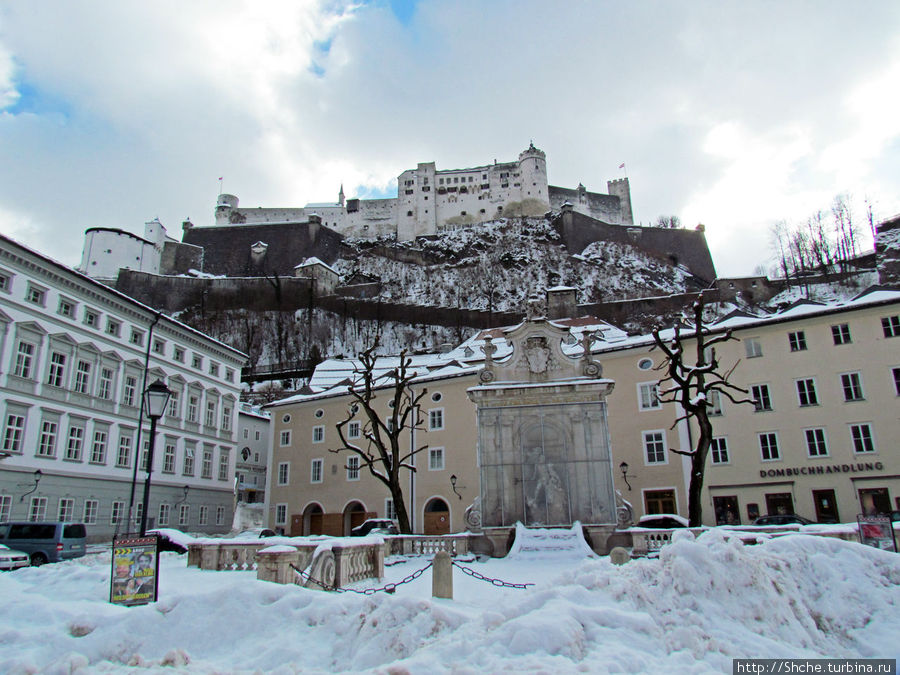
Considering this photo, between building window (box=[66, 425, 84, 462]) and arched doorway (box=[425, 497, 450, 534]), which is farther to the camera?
arched doorway (box=[425, 497, 450, 534])

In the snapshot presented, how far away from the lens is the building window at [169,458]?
3856cm

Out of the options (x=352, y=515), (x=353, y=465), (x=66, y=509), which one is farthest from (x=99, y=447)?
(x=352, y=515)

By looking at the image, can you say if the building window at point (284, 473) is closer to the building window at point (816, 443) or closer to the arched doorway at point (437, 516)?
the arched doorway at point (437, 516)

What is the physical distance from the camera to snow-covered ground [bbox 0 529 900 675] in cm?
724

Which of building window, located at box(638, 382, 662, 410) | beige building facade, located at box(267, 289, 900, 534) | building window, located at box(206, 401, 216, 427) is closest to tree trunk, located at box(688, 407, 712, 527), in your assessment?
beige building facade, located at box(267, 289, 900, 534)

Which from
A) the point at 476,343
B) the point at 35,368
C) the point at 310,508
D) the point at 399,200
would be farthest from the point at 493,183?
the point at 35,368

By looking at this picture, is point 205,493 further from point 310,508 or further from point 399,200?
point 399,200

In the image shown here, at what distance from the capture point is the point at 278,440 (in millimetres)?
44469

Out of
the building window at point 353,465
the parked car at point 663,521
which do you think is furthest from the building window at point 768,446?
the building window at point 353,465

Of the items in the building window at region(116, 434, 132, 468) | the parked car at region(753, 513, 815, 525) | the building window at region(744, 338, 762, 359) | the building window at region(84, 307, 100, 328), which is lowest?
the parked car at region(753, 513, 815, 525)

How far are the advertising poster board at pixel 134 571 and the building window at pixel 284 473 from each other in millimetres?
33417

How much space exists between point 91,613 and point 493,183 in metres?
114

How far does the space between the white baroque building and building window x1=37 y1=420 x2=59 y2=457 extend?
0.05 meters

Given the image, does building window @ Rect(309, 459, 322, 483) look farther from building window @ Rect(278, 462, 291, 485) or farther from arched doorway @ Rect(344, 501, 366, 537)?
arched doorway @ Rect(344, 501, 366, 537)
